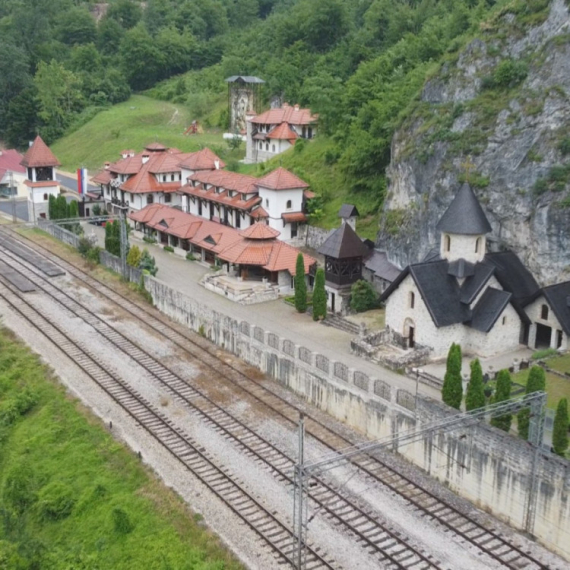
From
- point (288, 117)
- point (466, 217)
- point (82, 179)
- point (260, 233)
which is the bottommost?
point (260, 233)

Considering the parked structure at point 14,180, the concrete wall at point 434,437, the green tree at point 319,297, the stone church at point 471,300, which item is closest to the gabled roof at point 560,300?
the stone church at point 471,300

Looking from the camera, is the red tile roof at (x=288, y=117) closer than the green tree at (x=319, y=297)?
No

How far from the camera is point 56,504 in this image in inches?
1073

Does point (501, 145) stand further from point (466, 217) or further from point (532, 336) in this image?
point (532, 336)

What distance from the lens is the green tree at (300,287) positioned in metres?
45.6

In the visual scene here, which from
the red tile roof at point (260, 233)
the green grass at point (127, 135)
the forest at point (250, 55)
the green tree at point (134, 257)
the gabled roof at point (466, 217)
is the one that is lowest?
the green tree at point (134, 257)

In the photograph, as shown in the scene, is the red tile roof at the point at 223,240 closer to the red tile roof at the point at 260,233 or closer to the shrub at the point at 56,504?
the red tile roof at the point at 260,233

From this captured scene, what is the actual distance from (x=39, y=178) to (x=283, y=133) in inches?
896

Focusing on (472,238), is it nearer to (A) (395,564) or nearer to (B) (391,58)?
(A) (395,564)

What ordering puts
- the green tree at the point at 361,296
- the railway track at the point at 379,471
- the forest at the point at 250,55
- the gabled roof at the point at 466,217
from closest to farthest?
the railway track at the point at 379,471, the gabled roof at the point at 466,217, the green tree at the point at 361,296, the forest at the point at 250,55

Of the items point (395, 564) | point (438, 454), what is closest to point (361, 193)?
point (438, 454)

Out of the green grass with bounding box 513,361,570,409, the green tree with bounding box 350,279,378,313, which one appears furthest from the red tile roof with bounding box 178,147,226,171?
the green grass with bounding box 513,361,570,409

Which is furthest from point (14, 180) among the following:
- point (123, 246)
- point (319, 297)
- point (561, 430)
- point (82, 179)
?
point (561, 430)

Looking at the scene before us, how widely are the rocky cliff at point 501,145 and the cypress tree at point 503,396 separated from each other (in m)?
12.0
